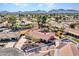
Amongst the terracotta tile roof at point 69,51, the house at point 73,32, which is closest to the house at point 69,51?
the terracotta tile roof at point 69,51

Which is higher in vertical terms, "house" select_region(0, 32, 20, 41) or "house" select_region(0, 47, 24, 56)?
"house" select_region(0, 32, 20, 41)

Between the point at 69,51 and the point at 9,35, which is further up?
the point at 9,35

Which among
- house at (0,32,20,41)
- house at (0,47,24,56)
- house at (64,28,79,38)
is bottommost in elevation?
house at (0,47,24,56)

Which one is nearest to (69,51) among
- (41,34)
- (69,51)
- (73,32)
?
(69,51)

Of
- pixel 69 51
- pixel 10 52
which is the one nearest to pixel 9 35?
pixel 10 52

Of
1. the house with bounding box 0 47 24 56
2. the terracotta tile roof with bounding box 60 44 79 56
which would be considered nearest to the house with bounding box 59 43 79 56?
the terracotta tile roof with bounding box 60 44 79 56

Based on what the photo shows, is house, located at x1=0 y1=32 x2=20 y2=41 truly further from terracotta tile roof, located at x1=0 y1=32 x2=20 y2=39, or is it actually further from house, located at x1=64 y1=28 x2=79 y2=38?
house, located at x1=64 y1=28 x2=79 y2=38

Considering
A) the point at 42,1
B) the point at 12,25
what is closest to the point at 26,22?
the point at 12,25

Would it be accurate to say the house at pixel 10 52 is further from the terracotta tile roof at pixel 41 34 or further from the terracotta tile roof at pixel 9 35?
the terracotta tile roof at pixel 41 34

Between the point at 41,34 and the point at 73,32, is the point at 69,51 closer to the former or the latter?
the point at 73,32

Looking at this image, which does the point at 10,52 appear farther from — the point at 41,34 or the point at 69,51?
the point at 69,51

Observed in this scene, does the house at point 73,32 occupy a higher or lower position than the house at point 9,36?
higher

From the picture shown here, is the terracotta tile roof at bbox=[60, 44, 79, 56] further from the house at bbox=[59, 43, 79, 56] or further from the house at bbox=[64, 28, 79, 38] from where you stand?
the house at bbox=[64, 28, 79, 38]
